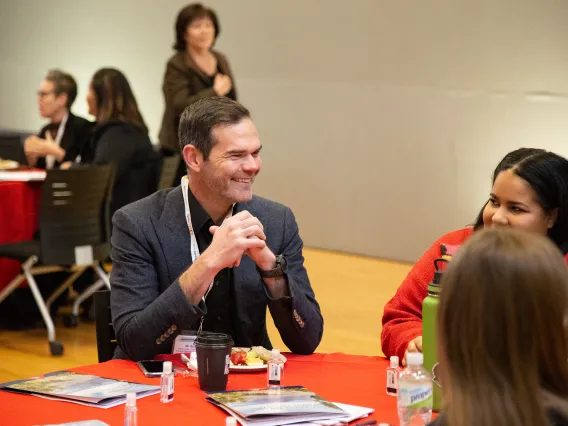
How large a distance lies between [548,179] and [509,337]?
1467 millimetres

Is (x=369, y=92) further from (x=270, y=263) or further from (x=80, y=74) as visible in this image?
(x=270, y=263)

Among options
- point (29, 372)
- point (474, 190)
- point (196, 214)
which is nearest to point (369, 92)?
point (474, 190)

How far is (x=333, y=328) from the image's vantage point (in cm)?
554

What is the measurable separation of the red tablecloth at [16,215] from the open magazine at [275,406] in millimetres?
3830

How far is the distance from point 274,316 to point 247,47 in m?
6.26

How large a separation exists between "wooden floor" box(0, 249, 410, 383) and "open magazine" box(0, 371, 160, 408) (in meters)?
2.52

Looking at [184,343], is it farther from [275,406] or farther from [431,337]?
[431,337]

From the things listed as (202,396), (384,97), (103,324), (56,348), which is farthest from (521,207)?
(384,97)

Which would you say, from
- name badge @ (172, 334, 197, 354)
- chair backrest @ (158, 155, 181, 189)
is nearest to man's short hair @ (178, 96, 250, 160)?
name badge @ (172, 334, 197, 354)

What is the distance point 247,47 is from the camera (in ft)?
28.0

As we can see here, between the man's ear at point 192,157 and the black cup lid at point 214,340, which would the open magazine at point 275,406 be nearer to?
the black cup lid at point 214,340

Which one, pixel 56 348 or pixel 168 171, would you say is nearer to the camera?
pixel 56 348

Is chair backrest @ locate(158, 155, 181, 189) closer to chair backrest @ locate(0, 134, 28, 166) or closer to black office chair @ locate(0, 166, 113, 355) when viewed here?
black office chair @ locate(0, 166, 113, 355)

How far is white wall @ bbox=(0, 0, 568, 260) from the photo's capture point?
6.71m
